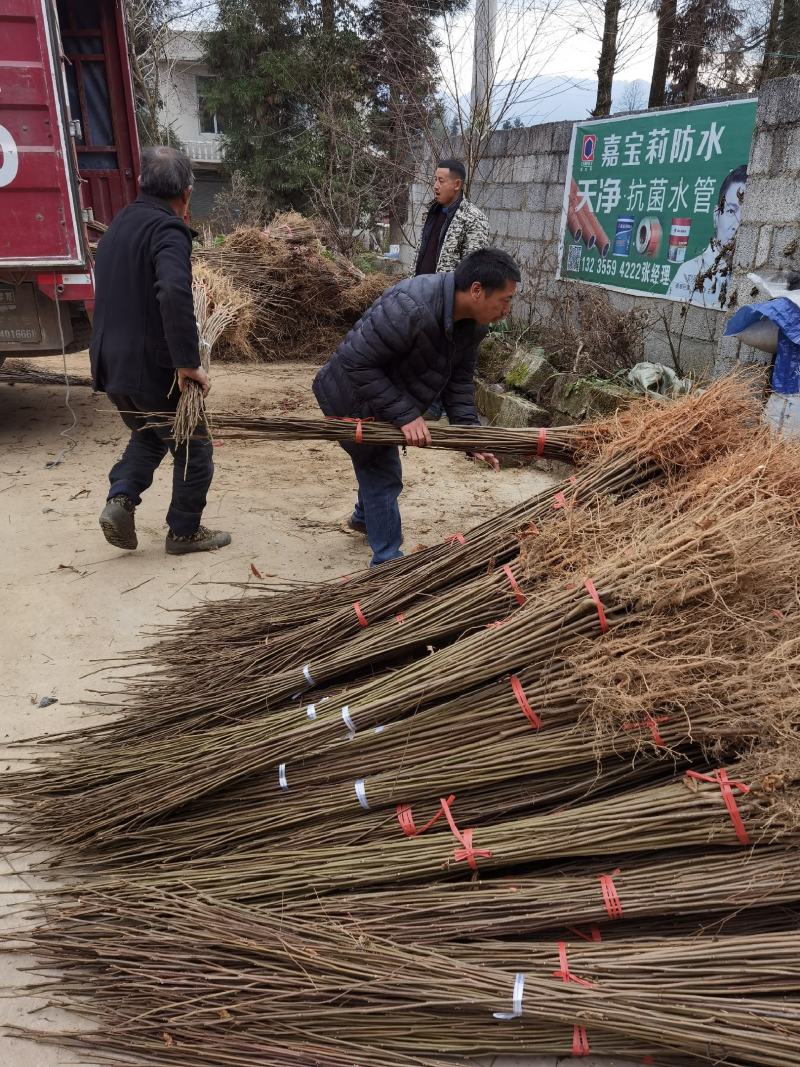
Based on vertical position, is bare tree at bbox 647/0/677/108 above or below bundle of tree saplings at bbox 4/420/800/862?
above

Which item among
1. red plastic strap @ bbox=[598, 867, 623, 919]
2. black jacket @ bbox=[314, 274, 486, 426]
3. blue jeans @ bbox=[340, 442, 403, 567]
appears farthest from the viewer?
blue jeans @ bbox=[340, 442, 403, 567]

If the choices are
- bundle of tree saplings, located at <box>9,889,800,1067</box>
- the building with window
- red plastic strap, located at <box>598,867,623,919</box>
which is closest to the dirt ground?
bundle of tree saplings, located at <box>9,889,800,1067</box>

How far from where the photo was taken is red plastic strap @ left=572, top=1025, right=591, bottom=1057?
1.56m

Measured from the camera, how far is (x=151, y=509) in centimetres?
453

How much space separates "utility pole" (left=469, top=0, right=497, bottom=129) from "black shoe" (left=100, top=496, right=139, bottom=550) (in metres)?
5.74

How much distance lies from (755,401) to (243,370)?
611cm

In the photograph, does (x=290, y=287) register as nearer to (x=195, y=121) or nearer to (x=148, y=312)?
Answer: (x=148, y=312)

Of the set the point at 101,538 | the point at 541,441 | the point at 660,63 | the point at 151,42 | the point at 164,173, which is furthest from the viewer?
the point at 151,42

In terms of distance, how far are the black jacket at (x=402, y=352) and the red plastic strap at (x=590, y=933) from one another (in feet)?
5.91

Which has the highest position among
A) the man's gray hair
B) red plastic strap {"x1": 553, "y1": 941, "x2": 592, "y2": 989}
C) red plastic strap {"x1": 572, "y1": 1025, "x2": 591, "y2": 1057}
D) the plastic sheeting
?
the man's gray hair

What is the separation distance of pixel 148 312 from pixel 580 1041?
3081 mm

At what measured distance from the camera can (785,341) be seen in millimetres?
3727

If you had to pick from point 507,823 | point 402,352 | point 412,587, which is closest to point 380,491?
point 402,352

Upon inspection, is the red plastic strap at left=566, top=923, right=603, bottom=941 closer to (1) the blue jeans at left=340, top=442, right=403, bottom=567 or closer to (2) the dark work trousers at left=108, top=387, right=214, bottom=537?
(1) the blue jeans at left=340, top=442, right=403, bottom=567
